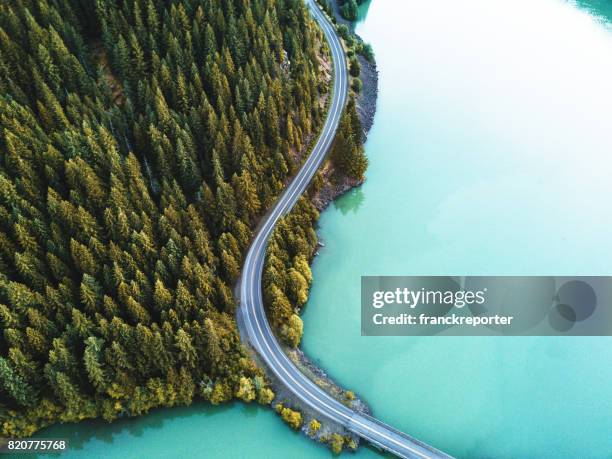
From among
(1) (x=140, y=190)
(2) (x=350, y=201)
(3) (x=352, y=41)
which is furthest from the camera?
(3) (x=352, y=41)

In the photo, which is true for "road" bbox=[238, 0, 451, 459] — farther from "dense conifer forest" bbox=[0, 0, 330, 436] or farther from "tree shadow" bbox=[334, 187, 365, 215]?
"tree shadow" bbox=[334, 187, 365, 215]

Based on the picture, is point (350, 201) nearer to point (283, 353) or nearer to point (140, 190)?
point (283, 353)

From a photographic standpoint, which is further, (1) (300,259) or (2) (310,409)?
(1) (300,259)

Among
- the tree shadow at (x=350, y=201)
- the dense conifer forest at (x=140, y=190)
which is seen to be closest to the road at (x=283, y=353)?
the dense conifer forest at (x=140, y=190)

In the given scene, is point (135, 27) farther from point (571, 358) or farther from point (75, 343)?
point (571, 358)

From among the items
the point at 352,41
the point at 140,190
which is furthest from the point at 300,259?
the point at 352,41

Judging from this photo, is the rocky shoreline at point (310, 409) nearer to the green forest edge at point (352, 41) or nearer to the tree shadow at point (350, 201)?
the tree shadow at point (350, 201)
